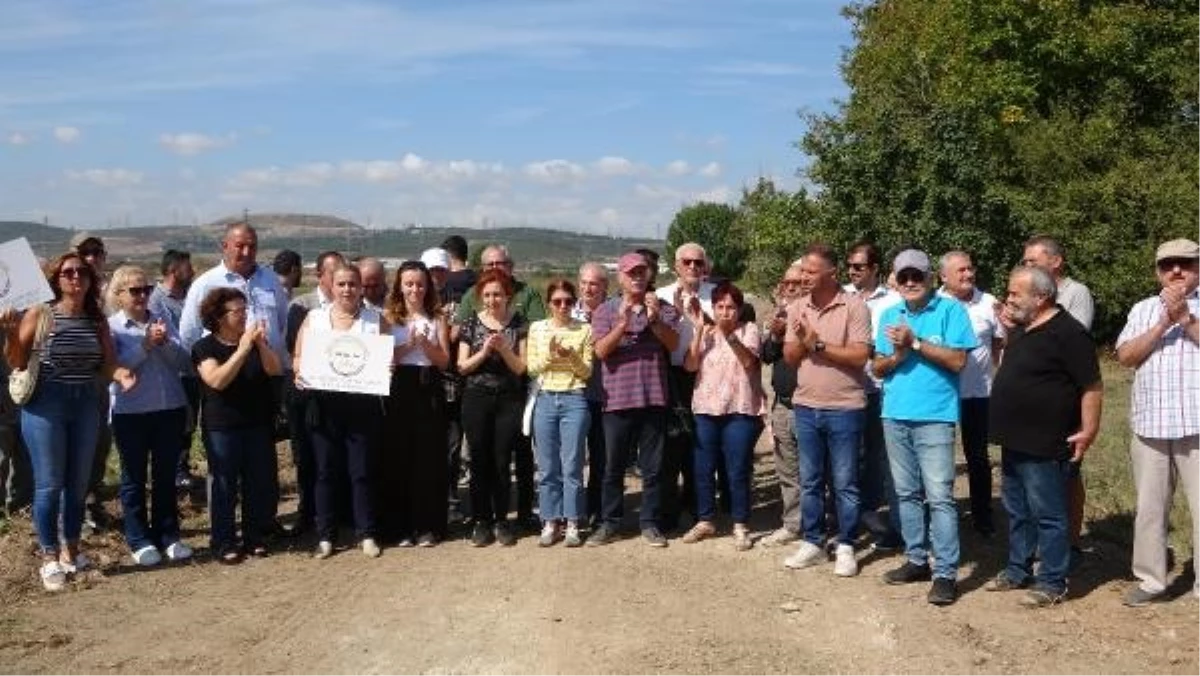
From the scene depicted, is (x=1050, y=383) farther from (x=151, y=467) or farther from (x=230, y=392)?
(x=151, y=467)

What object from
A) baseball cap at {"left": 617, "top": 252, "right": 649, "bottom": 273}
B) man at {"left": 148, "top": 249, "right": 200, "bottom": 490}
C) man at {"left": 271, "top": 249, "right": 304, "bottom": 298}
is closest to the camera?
baseball cap at {"left": 617, "top": 252, "right": 649, "bottom": 273}

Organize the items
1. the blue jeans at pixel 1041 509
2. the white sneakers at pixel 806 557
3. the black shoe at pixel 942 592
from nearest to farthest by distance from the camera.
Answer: the blue jeans at pixel 1041 509
the black shoe at pixel 942 592
the white sneakers at pixel 806 557

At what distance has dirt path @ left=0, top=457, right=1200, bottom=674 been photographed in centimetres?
546

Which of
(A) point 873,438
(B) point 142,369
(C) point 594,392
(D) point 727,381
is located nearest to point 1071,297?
(A) point 873,438

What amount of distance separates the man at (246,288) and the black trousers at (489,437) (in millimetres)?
1388

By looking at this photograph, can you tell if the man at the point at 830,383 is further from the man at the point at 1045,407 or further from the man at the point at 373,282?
the man at the point at 373,282

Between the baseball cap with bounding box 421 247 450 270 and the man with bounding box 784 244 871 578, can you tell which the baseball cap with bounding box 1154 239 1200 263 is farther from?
the baseball cap with bounding box 421 247 450 270

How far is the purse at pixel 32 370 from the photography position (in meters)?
6.52

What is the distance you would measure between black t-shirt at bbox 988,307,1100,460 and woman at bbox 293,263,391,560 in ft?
13.3

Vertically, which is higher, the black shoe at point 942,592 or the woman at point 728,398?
the woman at point 728,398

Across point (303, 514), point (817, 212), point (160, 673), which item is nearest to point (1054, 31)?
point (817, 212)

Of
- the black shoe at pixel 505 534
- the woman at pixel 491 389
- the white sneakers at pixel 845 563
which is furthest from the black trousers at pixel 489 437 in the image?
the white sneakers at pixel 845 563

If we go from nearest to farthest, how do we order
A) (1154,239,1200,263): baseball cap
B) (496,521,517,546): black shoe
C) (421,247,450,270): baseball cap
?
(1154,239,1200,263): baseball cap
(496,521,517,546): black shoe
(421,247,450,270): baseball cap

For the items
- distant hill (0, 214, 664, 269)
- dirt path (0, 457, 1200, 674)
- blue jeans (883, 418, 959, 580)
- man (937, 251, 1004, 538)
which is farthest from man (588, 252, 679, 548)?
distant hill (0, 214, 664, 269)
